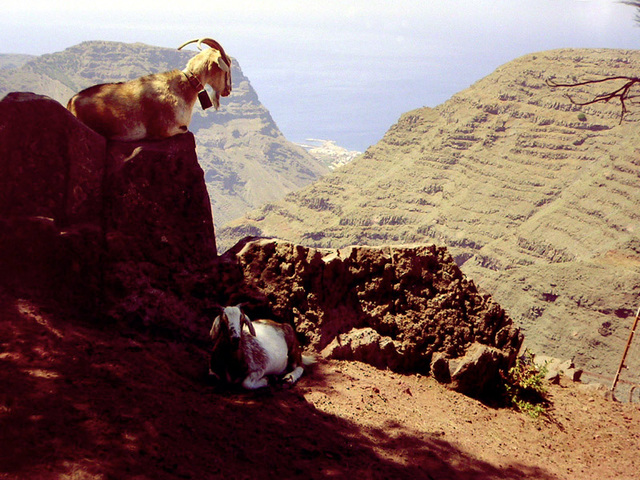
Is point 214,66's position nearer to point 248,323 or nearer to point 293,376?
point 248,323

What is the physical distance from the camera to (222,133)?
185 metres

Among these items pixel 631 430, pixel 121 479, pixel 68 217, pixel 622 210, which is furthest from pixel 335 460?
pixel 622 210

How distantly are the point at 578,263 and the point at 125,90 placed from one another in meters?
56.8

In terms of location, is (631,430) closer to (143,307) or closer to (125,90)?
(143,307)

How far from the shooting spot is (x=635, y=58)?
8444cm

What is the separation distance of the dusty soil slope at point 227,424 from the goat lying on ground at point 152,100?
262 centimetres

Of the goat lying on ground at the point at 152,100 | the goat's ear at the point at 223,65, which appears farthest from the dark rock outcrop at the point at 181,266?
the goat's ear at the point at 223,65

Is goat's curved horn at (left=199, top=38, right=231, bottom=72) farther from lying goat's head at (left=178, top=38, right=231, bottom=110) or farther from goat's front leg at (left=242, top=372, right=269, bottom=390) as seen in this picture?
goat's front leg at (left=242, top=372, right=269, bottom=390)

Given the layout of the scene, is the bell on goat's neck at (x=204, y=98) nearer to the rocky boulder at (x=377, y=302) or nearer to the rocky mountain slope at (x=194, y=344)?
the rocky mountain slope at (x=194, y=344)

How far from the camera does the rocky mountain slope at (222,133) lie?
136 m

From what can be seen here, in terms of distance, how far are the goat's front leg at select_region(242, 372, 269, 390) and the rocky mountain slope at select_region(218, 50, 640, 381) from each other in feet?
143

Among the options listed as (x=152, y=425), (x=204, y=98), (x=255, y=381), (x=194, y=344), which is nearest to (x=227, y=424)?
(x=152, y=425)

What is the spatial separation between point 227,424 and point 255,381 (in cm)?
89

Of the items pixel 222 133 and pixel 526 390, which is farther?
pixel 222 133
